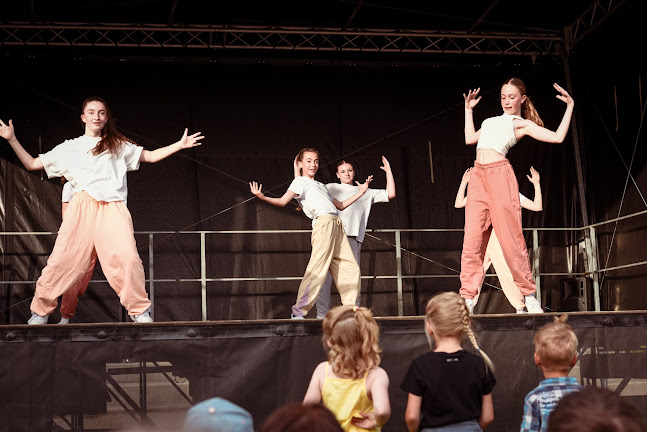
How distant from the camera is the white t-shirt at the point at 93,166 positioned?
5.14 meters

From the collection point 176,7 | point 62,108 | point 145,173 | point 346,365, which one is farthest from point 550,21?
point 346,365

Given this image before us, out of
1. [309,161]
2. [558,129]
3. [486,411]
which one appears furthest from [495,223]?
[486,411]

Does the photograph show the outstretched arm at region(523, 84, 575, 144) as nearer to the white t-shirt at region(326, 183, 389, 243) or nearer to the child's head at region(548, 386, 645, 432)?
the white t-shirt at region(326, 183, 389, 243)

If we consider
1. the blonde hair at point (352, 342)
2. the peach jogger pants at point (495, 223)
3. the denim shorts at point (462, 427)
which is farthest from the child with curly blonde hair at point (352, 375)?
the peach jogger pants at point (495, 223)

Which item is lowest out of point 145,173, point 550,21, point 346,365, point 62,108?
point 346,365

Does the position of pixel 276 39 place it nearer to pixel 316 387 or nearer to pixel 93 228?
pixel 93 228

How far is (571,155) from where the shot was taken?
358 inches

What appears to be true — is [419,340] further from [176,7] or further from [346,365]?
[176,7]

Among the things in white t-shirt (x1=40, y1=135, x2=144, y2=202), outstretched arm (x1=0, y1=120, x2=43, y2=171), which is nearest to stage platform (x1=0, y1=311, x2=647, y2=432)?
white t-shirt (x1=40, y1=135, x2=144, y2=202)

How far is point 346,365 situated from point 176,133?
598 cm

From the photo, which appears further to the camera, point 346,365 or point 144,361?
point 144,361

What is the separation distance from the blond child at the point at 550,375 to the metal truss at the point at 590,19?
225 inches

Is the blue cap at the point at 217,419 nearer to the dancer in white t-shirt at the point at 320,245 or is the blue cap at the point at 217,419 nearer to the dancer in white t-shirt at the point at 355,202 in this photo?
the dancer in white t-shirt at the point at 320,245

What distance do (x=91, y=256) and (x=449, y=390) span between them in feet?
9.44
